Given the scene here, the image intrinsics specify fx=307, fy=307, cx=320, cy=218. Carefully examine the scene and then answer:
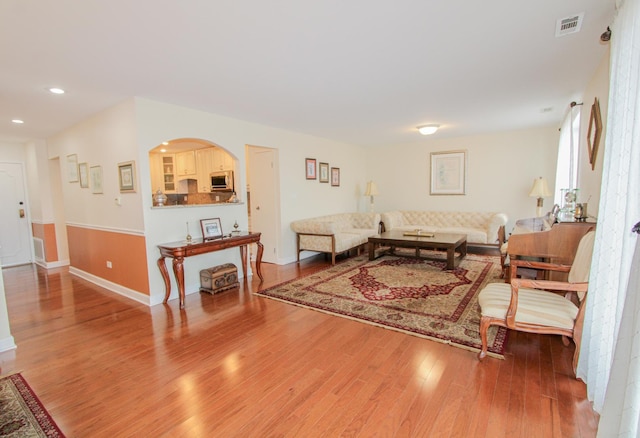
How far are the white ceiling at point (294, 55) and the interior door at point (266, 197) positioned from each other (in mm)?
1257

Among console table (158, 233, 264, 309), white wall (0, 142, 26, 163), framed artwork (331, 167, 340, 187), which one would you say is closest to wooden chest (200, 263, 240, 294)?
console table (158, 233, 264, 309)

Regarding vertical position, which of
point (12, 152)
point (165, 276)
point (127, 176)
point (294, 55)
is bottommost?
point (165, 276)

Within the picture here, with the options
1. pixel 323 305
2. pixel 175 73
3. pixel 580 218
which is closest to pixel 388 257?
pixel 323 305

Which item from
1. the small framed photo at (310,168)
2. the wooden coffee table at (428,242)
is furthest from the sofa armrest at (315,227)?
the small framed photo at (310,168)

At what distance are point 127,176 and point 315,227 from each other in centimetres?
284

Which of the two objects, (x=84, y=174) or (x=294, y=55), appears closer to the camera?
(x=294, y=55)

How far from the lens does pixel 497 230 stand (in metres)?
5.66

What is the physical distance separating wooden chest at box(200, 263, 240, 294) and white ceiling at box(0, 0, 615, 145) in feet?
6.88

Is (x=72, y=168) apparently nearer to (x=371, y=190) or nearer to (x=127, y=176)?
(x=127, y=176)

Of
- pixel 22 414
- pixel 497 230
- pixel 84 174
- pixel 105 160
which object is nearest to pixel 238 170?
pixel 105 160

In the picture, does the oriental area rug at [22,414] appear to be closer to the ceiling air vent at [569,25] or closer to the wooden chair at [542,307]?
the wooden chair at [542,307]

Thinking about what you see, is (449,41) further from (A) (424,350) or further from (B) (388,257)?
(B) (388,257)

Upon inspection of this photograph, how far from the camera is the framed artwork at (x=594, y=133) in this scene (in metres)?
2.74

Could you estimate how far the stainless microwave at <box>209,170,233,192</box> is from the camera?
6.29 meters
